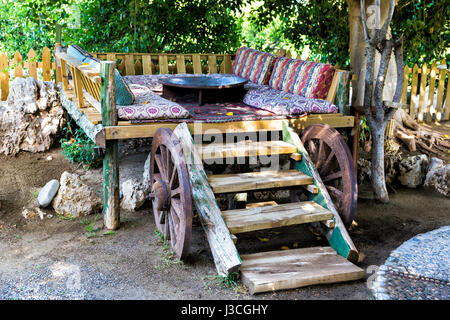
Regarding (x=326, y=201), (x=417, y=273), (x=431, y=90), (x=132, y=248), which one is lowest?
(x=132, y=248)

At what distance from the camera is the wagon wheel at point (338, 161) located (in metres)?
4.41

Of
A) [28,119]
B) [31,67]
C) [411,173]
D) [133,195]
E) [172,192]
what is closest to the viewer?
[172,192]

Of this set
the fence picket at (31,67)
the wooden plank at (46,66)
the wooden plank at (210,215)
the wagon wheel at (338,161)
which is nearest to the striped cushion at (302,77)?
the wagon wheel at (338,161)

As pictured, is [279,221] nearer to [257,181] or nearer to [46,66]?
[257,181]

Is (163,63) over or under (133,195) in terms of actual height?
over

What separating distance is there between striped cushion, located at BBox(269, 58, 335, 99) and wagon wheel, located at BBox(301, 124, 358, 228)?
67 centimetres

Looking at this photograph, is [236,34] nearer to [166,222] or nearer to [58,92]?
[58,92]

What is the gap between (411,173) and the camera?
20.9 ft

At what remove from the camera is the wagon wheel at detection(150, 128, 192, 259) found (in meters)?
3.87

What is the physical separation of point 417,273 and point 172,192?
6.96 ft

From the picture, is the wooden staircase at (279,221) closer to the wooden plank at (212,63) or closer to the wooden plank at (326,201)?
the wooden plank at (326,201)

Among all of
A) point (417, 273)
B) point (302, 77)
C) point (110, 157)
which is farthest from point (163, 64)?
point (417, 273)

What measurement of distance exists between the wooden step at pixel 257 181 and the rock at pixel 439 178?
95.8 inches

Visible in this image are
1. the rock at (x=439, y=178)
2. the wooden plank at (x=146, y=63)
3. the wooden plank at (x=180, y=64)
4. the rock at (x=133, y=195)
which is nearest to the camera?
the rock at (x=133, y=195)
